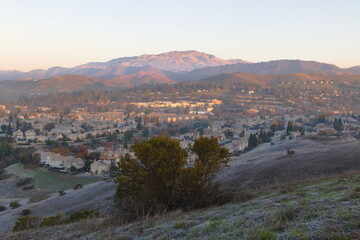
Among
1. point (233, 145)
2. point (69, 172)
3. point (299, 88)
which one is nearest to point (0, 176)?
point (69, 172)

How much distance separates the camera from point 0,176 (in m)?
43.6

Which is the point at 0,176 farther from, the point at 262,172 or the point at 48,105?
the point at 48,105

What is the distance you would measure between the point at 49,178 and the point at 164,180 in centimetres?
3483

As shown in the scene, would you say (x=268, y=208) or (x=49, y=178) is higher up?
(x=268, y=208)

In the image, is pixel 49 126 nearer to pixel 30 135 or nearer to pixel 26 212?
pixel 30 135

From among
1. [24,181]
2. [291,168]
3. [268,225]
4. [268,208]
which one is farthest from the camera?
[24,181]

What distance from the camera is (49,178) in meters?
42.2

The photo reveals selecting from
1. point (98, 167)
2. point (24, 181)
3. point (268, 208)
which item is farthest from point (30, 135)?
point (268, 208)

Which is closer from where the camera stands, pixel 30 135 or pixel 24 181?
pixel 24 181

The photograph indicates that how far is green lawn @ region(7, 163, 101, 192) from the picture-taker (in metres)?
38.8

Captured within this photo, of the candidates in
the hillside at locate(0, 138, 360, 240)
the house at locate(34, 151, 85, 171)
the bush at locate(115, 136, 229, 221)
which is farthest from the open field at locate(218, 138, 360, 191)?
the house at locate(34, 151, 85, 171)

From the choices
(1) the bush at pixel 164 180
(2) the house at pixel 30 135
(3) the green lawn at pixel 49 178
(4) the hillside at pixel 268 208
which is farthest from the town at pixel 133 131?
(1) the bush at pixel 164 180

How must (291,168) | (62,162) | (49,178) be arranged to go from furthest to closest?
1. (62,162)
2. (49,178)
3. (291,168)

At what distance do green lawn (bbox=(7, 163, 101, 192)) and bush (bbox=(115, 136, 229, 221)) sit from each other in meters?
28.5
